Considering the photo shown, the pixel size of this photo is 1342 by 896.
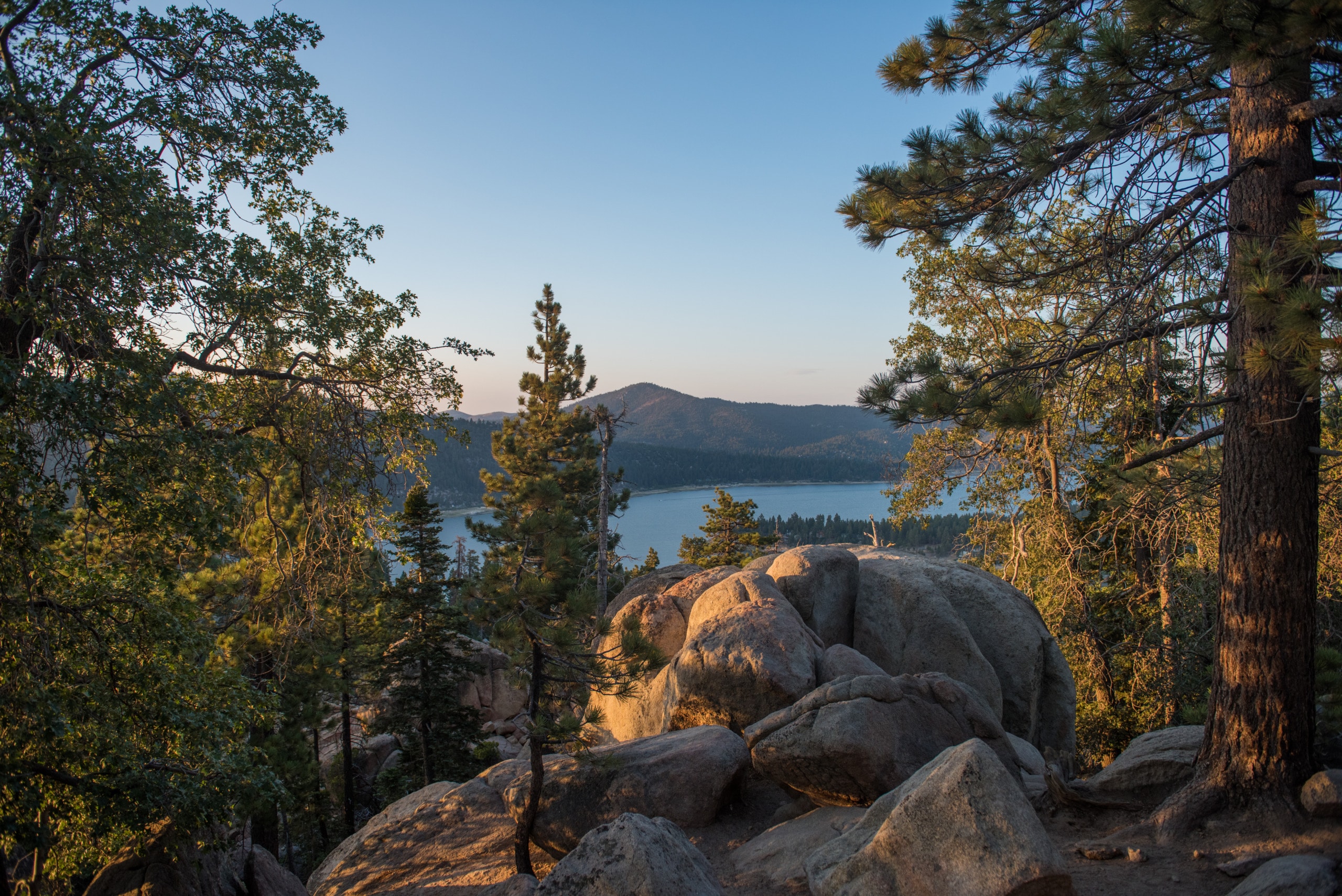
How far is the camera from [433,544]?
1959cm

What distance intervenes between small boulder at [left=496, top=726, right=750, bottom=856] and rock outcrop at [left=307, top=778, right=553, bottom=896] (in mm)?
588

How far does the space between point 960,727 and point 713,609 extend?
15.5 feet

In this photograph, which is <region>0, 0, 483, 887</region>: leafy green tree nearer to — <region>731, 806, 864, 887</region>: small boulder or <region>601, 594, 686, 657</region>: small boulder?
<region>731, 806, 864, 887</region>: small boulder

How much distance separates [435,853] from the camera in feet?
32.1

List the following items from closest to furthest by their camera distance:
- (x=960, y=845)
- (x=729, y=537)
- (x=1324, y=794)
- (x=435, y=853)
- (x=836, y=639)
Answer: (x=960, y=845) < (x=1324, y=794) < (x=435, y=853) < (x=836, y=639) < (x=729, y=537)

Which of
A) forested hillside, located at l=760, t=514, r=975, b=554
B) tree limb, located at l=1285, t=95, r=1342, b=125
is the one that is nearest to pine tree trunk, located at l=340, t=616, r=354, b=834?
tree limb, located at l=1285, t=95, r=1342, b=125

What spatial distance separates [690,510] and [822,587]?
427 feet

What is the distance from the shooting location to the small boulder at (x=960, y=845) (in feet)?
17.9

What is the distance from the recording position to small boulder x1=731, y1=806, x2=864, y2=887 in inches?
297

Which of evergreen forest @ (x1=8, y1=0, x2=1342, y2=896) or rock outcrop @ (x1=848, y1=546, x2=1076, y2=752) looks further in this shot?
rock outcrop @ (x1=848, y1=546, x2=1076, y2=752)

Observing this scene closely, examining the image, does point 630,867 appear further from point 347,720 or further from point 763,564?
point 347,720

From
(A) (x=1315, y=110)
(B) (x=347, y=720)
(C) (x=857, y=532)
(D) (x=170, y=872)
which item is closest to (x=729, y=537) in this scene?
(B) (x=347, y=720)

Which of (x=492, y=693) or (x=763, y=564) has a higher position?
(x=763, y=564)

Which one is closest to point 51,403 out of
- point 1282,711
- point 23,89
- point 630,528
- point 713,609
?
point 23,89
